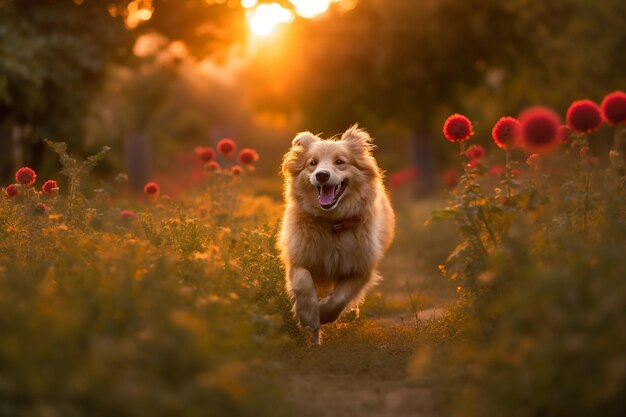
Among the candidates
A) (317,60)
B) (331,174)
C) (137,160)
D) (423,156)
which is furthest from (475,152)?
(137,160)

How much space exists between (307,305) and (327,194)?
3.42 feet

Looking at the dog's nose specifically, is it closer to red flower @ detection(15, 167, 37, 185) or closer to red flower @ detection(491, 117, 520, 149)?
red flower @ detection(491, 117, 520, 149)

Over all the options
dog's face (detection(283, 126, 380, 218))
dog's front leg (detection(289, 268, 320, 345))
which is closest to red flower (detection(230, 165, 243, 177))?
dog's face (detection(283, 126, 380, 218))

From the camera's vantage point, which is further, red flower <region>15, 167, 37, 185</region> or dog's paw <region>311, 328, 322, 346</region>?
dog's paw <region>311, 328, 322, 346</region>

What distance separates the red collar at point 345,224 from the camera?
22.2ft

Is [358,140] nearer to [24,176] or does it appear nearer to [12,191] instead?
[24,176]

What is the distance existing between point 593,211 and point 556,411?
2328 millimetres

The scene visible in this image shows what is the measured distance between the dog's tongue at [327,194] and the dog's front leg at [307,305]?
69 centimetres

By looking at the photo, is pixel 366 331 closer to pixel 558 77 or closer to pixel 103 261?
pixel 103 261

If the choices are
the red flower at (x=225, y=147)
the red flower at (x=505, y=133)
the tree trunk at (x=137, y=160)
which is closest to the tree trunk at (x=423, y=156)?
the tree trunk at (x=137, y=160)

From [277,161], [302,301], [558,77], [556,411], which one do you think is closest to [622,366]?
[556,411]

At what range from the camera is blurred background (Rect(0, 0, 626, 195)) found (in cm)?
1625

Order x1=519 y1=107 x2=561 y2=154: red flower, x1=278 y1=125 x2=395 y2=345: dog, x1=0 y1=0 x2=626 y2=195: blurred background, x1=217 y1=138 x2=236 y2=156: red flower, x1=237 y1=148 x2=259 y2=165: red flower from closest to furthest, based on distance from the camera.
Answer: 1. x1=519 y1=107 x2=561 y2=154: red flower
2. x1=278 y1=125 x2=395 y2=345: dog
3. x1=217 y1=138 x2=236 y2=156: red flower
4. x1=237 y1=148 x2=259 y2=165: red flower
5. x1=0 y1=0 x2=626 y2=195: blurred background

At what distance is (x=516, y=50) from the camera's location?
902 inches
